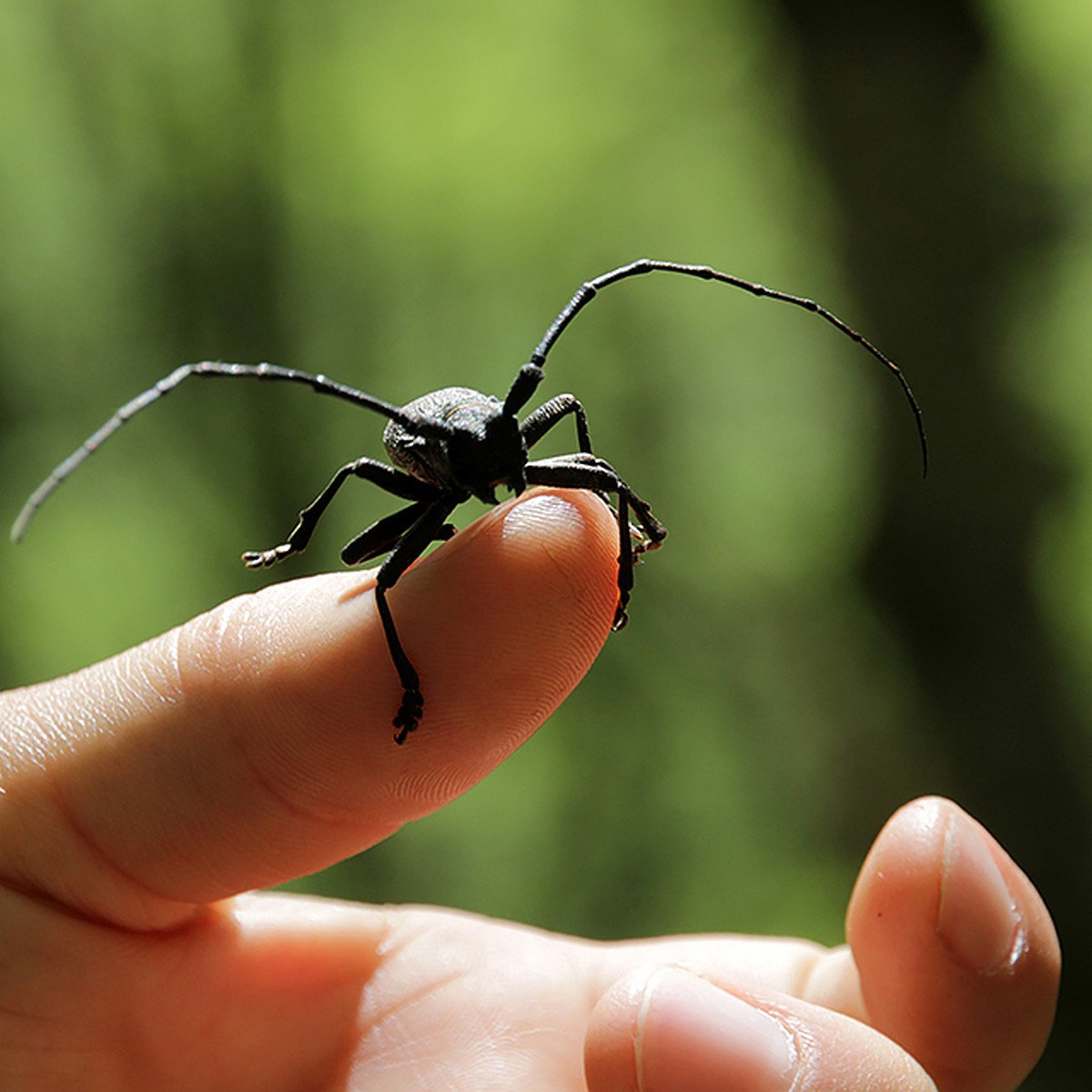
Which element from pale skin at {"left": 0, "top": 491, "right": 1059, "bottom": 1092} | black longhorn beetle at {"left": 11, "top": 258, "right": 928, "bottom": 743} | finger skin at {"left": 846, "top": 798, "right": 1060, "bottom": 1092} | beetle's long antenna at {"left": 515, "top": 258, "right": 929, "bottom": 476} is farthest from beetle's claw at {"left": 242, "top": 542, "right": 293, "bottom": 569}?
finger skin at {"left": 846, "top": 798, "right": 1060, "bottom": 1092}

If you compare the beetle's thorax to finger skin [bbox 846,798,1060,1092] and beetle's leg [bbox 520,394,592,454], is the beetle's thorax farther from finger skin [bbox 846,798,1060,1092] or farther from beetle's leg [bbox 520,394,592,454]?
finger skin [bbox 846,798,1060,1092]

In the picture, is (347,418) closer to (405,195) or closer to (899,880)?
(405,195)

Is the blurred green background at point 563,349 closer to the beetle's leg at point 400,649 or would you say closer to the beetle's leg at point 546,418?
the beetle's leg at point 546,418

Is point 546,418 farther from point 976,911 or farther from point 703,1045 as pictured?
point 976,911

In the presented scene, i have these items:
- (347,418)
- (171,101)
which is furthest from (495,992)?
(171,101)

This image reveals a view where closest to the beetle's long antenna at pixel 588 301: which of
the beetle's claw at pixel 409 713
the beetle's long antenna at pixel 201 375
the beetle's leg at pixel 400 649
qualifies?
the beetle's long antenna at pixel 201 375

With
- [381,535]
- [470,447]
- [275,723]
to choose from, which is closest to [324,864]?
[275,723]
